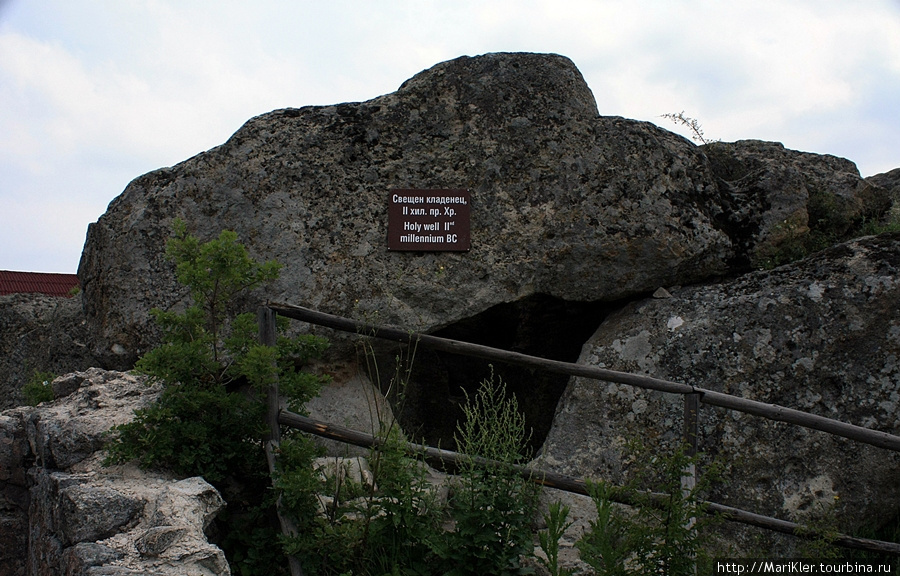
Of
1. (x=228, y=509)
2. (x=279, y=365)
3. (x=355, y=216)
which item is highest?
(x=355, y=216)

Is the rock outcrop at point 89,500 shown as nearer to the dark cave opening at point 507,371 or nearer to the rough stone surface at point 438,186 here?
the rough stone surface at point 438,186

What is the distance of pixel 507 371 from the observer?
586 cm

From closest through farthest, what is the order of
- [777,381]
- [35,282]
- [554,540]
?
[554,540] → [777,381] → [35,282]

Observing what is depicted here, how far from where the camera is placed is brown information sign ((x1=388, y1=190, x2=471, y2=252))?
16.9 feet

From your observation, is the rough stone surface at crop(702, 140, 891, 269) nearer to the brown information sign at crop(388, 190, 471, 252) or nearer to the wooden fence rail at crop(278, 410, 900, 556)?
the brown information sign at crop(388, 190, 471, 252)

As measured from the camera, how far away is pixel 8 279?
36.7 feet

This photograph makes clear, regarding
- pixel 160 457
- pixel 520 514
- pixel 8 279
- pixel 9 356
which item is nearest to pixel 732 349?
pixel 520 514

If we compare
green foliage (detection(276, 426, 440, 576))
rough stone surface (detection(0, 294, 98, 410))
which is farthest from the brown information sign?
rough stone surface (detection(0, 294, 98, 410))

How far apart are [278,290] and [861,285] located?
375 cm

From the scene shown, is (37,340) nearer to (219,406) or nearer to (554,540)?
(219,406)

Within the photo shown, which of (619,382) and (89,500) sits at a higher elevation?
(619,382)

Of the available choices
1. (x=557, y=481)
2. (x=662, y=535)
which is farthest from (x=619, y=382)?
(x=662, y=535)

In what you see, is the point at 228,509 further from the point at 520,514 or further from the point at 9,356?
the point at 9,356

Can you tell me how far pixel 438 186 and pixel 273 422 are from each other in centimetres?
208
